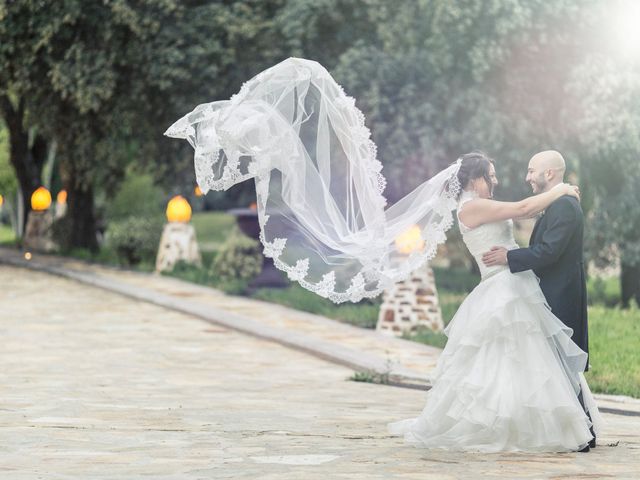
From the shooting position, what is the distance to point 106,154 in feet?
106

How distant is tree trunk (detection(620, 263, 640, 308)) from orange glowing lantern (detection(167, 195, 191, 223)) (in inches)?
354

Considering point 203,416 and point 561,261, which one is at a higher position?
point 561,261

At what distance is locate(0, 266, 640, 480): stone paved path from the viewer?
30.0ft

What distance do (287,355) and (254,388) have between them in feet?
11.1

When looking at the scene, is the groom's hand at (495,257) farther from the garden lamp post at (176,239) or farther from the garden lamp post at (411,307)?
→ the garden lamp post at (176,239)

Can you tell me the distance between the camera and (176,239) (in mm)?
30219

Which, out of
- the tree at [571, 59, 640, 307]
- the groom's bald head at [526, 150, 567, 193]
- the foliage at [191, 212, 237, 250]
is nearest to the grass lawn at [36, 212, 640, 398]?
the tree at [571, 59, 640, 307]

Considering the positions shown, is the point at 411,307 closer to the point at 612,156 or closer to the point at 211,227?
the point at 612,156

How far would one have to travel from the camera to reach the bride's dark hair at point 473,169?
34.3 ft

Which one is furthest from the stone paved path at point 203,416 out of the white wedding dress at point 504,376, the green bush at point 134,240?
the green bush at point 134,240

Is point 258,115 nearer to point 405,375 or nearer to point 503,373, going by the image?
point 503,373

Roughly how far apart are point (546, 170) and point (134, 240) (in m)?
23.1

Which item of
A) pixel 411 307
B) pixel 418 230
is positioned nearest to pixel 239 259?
pixel 411 307

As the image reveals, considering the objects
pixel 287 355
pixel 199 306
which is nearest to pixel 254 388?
pixel 287 355
